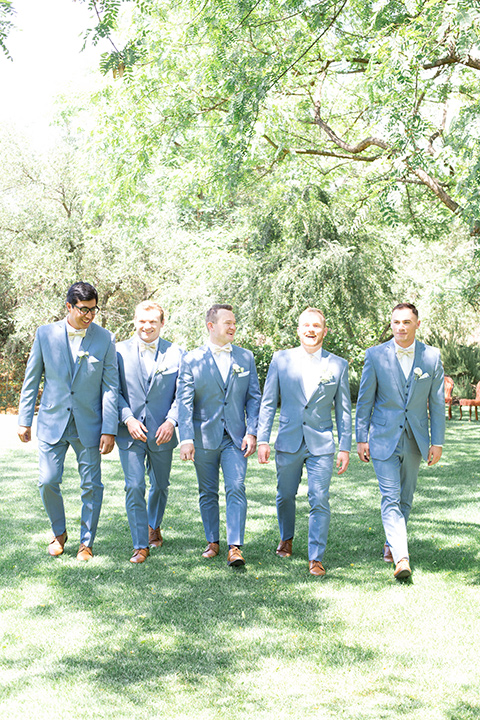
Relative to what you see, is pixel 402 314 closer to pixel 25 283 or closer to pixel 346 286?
pixel 346 286

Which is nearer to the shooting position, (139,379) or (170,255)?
(139,379)

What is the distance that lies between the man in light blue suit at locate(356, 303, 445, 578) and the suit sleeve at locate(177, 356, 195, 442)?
1.39 meters

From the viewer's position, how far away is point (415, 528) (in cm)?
717

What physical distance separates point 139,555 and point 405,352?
110 inches

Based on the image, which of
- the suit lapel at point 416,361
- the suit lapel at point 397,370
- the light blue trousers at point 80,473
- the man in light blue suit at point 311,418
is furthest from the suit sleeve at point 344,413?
the light blue trousers at point 80,473

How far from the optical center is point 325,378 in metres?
5.79

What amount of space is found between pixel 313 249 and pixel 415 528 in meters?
12.5

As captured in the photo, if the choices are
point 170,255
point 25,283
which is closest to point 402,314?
point 170,255

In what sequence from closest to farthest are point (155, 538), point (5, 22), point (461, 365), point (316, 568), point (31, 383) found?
1. point (5, 22)
2. point (316, 568)
3. point (31, 383)
4. point (155, 538)
5. point (461, 365)

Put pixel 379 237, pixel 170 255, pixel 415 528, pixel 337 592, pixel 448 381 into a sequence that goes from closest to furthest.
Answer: pixel 337 592 → pixel 415 528 → pixel 448 381 → pixel 379 237 → pixel 170 255

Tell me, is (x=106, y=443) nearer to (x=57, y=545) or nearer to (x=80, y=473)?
(x=80, y=473)

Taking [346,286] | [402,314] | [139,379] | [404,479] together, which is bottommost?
[404,479]

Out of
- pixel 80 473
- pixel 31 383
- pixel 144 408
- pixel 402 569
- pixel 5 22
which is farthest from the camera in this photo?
pixel 144 408

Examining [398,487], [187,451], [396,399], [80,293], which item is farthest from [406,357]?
[80,293]
